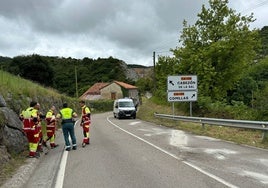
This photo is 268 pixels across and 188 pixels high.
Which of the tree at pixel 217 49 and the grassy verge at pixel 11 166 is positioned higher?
the tree at pixel 217 49

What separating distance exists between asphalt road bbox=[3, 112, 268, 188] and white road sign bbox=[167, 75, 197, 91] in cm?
1083

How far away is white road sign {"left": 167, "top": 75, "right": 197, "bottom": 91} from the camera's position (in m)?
23.9

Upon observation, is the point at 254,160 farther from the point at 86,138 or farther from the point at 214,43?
A: the point at 214,43

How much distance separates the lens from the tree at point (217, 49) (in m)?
34.8

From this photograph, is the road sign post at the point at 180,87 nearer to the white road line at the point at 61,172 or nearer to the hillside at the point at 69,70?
the white road line at the point at 61,172

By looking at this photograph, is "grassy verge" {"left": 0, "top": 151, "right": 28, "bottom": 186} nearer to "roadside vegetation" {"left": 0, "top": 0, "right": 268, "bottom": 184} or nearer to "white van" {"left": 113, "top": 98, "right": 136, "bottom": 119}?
"roadside vegetation" {"left": 0, "top": 0, "right": 268, "bottom": 184}

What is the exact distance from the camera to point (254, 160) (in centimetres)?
966

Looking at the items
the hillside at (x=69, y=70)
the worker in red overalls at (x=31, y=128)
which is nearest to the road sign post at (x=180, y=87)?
the worker in red overalls at (x=31, y=128)

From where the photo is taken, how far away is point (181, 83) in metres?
24.0

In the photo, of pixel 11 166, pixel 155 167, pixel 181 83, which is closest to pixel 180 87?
pixel 181 83

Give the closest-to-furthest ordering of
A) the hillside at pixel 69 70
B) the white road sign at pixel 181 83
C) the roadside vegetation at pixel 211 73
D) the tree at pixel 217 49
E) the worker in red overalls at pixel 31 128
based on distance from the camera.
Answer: the worker in red overalls at pixel 31 128, the roadside vegetation at pixel 211 73, the white road sign at pixel 181 83, the tree at pixel 217 49, the hillside at pixel 69 70

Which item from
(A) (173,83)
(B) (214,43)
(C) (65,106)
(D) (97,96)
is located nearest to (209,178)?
(C) (65,106)

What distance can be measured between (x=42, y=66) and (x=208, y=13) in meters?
37.0

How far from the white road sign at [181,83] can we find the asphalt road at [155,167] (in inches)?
426
